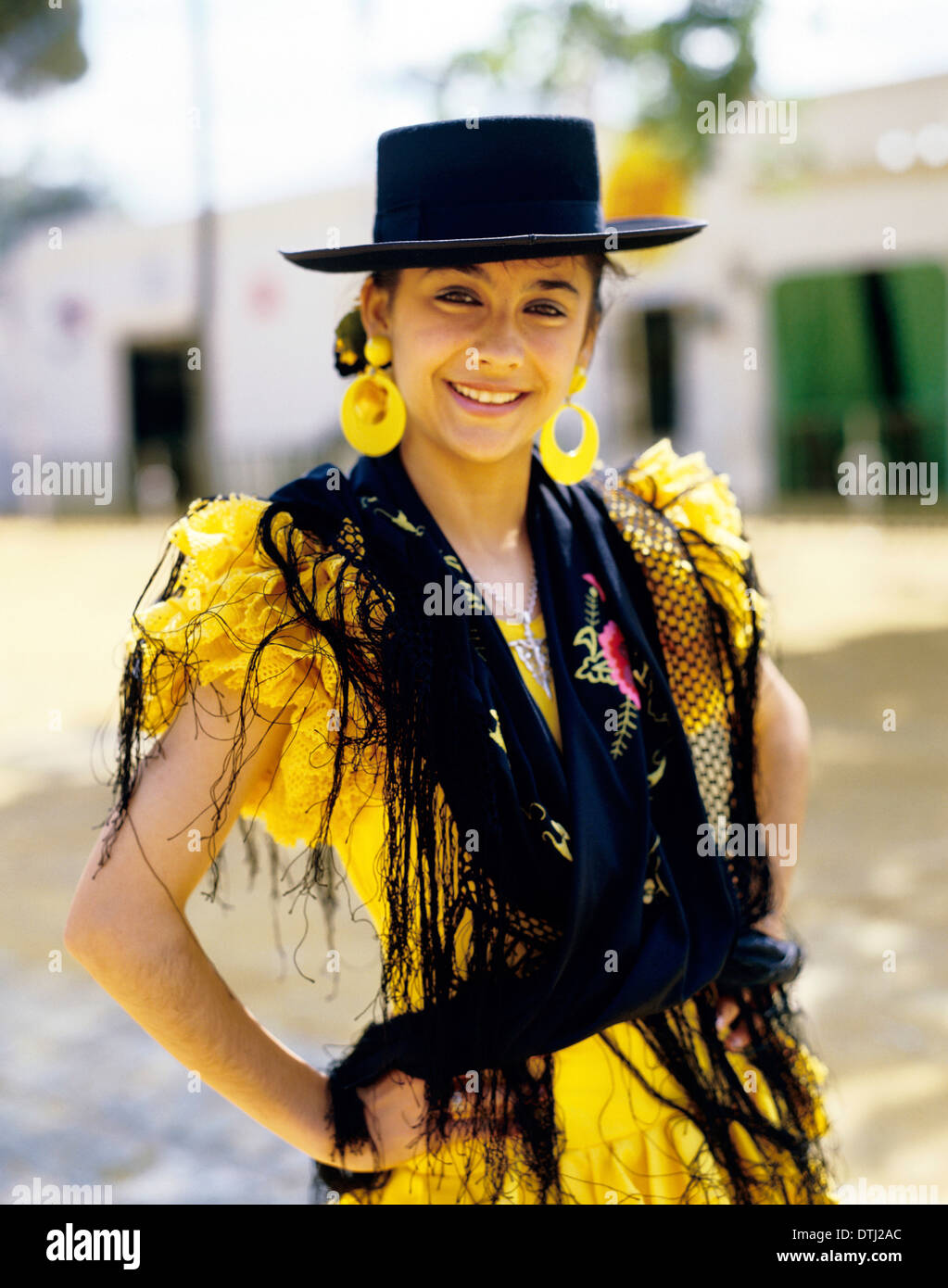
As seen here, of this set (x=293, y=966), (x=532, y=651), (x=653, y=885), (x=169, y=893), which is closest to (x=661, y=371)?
(x=293, y=966)

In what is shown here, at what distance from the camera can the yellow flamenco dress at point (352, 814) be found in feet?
5.08

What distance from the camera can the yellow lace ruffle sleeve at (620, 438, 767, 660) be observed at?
1890mm

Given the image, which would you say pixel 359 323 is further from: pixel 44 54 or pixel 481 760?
pixel 44 54

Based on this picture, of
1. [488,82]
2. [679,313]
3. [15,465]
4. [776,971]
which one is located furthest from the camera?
[15,465]

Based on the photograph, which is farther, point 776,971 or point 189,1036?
point 776,971

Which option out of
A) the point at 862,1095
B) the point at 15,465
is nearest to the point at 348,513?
the point at 862,1095

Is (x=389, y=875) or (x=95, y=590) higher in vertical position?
(x=95, y=590)

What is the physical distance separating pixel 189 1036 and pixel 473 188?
1094 millimetres

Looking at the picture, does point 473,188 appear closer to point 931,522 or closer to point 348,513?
point 348,513

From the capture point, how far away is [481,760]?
1558 mm

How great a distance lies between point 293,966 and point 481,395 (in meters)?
3.50

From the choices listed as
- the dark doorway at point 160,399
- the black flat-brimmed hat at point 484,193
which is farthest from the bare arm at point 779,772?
the dark doorway at point 160,399

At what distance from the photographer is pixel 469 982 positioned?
158 centimetres

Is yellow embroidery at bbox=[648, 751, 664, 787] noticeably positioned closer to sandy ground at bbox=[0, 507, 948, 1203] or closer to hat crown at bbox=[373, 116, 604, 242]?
sandy ground at bbox=[0, 507, 948, 1203]
